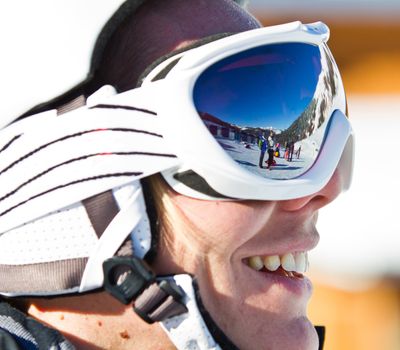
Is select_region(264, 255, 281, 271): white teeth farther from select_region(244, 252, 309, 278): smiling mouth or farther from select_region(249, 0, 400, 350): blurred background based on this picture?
select_region(249, 0, 400, 350): blurred background

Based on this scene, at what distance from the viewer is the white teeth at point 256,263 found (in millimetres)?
2209

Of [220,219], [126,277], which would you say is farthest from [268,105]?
[126,277]

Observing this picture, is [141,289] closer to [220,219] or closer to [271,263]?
[220,219]

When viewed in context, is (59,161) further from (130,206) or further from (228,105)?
(228,105)

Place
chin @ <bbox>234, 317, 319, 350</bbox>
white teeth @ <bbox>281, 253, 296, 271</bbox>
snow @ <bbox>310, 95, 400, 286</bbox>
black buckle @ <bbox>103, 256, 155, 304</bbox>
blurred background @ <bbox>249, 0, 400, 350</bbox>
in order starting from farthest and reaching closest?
snow @ <bbox>310, 95, 400, 286</bbox>
blurred background @ <bbox>249, 0, 400, 350</bbox>
white teeth @ <bbox>281, 253, 296, 271</bbox>
chin @ <bbox>234, 317, 319, 350</bbox>
black buckle @ <bbox>103, 256, 155, 304</bbox>

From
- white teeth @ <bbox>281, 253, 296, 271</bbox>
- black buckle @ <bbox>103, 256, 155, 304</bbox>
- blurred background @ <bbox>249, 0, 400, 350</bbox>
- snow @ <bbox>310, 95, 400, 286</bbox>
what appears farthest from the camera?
snow @ <bbox>310, 95, 400, 286</bbox>

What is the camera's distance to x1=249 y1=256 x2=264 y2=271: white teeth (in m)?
2.21

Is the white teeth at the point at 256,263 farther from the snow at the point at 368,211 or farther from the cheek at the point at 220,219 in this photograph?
the snow at the point at 368,211

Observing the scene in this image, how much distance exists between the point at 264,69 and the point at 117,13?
325mm

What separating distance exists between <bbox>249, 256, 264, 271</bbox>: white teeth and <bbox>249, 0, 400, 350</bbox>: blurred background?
329cm

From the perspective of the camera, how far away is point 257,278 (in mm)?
2191

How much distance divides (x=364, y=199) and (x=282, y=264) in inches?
206

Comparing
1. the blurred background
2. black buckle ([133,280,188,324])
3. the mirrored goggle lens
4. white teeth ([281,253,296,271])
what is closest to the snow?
the blurred background

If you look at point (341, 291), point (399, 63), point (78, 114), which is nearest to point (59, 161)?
point (78, 114)
